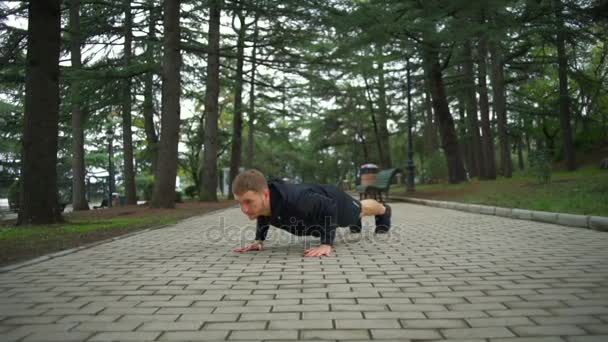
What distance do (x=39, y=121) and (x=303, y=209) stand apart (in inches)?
248

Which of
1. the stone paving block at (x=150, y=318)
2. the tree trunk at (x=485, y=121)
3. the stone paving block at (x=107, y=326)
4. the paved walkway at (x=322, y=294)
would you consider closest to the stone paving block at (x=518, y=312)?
the paved walkway at (x=322, y=294)

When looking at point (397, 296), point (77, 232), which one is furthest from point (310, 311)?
point (77, 232)

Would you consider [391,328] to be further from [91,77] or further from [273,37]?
[273,37]

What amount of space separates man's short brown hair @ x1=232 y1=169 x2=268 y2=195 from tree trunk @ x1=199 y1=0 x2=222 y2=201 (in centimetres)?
1243

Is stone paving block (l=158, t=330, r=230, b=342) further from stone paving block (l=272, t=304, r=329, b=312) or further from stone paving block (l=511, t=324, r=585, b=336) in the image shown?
stone paving block (l=511, t=324, r=585, b=336)

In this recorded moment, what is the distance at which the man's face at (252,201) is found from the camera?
14.6 feet

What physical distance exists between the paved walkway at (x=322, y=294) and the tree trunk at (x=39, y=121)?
3762 millimetres

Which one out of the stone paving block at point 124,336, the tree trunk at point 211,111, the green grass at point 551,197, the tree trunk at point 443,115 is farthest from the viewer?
the tree trunk at point 443,115

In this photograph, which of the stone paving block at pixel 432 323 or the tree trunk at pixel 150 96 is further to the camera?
the tree trunk at pixel 150 96

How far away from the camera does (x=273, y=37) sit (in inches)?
593

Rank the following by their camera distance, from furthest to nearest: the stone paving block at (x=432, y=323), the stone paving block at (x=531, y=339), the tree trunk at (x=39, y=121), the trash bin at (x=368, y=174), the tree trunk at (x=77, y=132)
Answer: the trash bin at (x=368, y=174), the tree trunk at (x=77, y=132), the tree trunk at (x=39, y=121), the stone paving block at (x=432, y=323), the stone paving block at (x=531, y=339)

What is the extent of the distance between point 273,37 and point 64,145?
34.8 ft

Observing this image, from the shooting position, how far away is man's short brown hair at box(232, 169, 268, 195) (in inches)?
176

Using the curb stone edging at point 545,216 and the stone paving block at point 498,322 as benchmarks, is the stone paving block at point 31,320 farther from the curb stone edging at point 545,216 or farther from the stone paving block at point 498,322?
the curb stone edging at point 545,216
